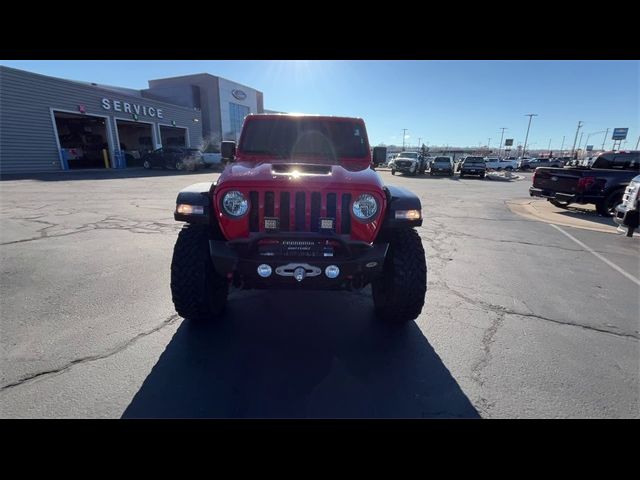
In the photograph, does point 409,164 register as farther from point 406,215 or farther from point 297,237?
point 297,237

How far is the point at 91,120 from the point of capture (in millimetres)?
25188

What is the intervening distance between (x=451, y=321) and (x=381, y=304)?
2.55ft

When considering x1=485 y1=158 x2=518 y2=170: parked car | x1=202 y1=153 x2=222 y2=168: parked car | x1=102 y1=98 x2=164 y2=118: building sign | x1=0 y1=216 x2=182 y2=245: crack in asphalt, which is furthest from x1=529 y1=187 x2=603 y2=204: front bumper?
x1=485 y1=158 x2=518 y2=170: parked car

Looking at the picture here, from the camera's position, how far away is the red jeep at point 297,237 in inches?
91.0

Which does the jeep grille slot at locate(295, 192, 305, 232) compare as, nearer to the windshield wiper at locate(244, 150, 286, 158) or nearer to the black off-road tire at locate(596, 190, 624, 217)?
the windshield wiper at locate(244, 150, 286, 158)

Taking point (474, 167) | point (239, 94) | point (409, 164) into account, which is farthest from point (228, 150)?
point (239, 94)

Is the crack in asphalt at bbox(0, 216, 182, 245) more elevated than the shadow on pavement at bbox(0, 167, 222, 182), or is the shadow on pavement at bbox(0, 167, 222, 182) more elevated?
the shadow on pavement at bbox(0, 167, 222, 182)

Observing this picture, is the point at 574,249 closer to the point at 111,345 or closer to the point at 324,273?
the point at 324,273

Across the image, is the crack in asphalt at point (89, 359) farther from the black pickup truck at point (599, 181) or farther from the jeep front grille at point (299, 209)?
the black pickup truck at point (599, 181)

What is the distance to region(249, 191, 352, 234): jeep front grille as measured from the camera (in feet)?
7.70

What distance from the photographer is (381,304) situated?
2.97 m

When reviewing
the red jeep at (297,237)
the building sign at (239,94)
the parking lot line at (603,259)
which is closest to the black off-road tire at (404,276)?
the red jeep at (297,237)

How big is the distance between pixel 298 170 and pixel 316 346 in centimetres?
156

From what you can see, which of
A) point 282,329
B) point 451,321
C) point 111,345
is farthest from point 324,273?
point 111,345
